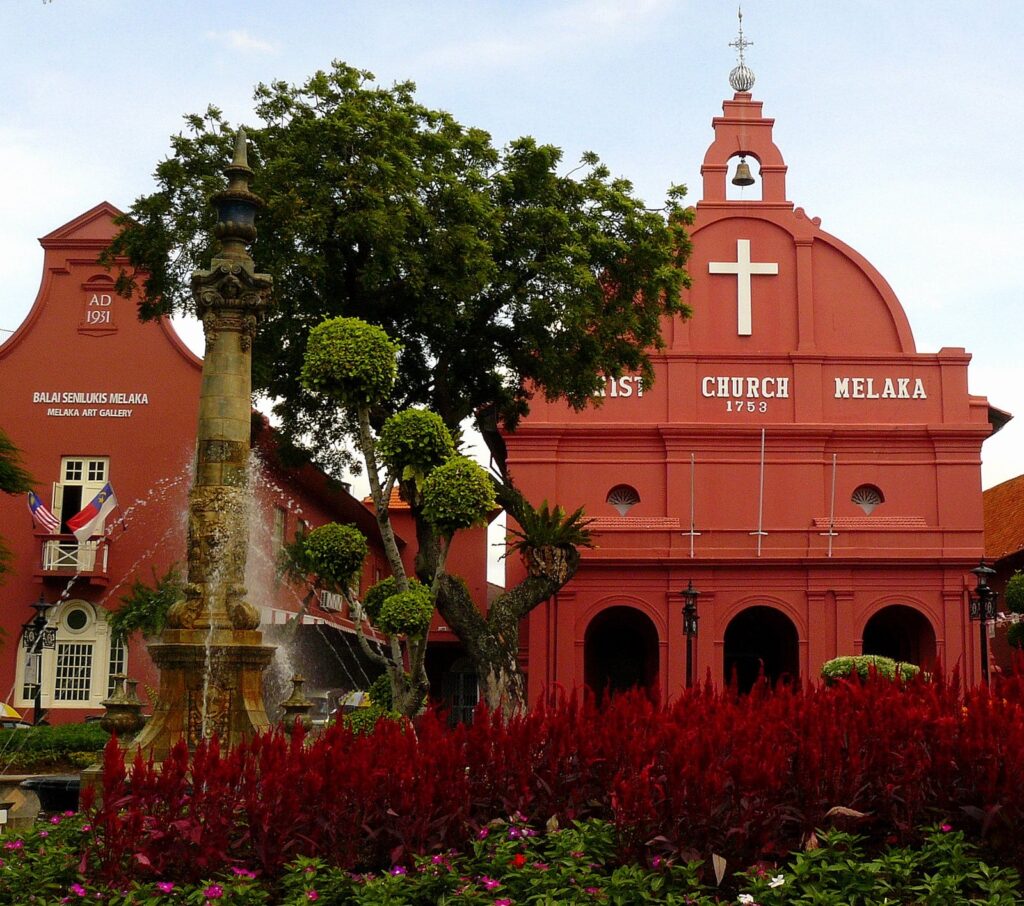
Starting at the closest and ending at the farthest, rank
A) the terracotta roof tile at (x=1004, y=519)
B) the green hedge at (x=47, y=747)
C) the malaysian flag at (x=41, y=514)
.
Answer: the green hedge at (x=47, y=747) < the malaysian flag at (x=41, y=514) < the terracotta roof tile at (x=1004, y=519)

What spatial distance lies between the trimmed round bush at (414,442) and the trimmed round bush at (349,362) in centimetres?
40

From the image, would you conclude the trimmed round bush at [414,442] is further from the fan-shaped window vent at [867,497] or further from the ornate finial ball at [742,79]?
the ornate finial ball at [742,79]

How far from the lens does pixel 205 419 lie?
37.4 ft

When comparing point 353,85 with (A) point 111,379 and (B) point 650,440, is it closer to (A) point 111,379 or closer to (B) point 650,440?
(A) point 111,379

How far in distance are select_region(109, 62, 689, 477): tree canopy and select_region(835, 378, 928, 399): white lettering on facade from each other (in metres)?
9.54

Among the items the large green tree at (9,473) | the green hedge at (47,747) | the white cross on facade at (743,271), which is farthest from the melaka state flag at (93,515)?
the white cross on facade at (743,271)

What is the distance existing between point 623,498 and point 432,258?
12.2 meters

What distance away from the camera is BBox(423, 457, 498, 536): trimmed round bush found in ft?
40.5

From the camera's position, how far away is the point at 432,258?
1880 cm

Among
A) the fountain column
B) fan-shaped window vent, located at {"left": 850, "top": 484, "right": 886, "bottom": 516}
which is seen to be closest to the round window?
the fountain column

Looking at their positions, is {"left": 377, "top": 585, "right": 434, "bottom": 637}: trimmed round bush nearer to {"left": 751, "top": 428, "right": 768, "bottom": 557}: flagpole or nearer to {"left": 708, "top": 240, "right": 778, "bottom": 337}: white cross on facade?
{"left": 751, "top": 428, "right": 768, "bottom": 557}: flagpole

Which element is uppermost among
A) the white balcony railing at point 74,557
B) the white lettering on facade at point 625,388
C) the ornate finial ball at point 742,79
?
the ornate finial ball at point 742,79

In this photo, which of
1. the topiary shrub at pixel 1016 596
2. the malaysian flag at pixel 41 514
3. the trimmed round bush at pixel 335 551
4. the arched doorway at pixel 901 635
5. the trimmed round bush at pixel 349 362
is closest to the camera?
the trimmed round bush at pixel 349 362

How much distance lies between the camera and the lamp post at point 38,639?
21.0 meters
